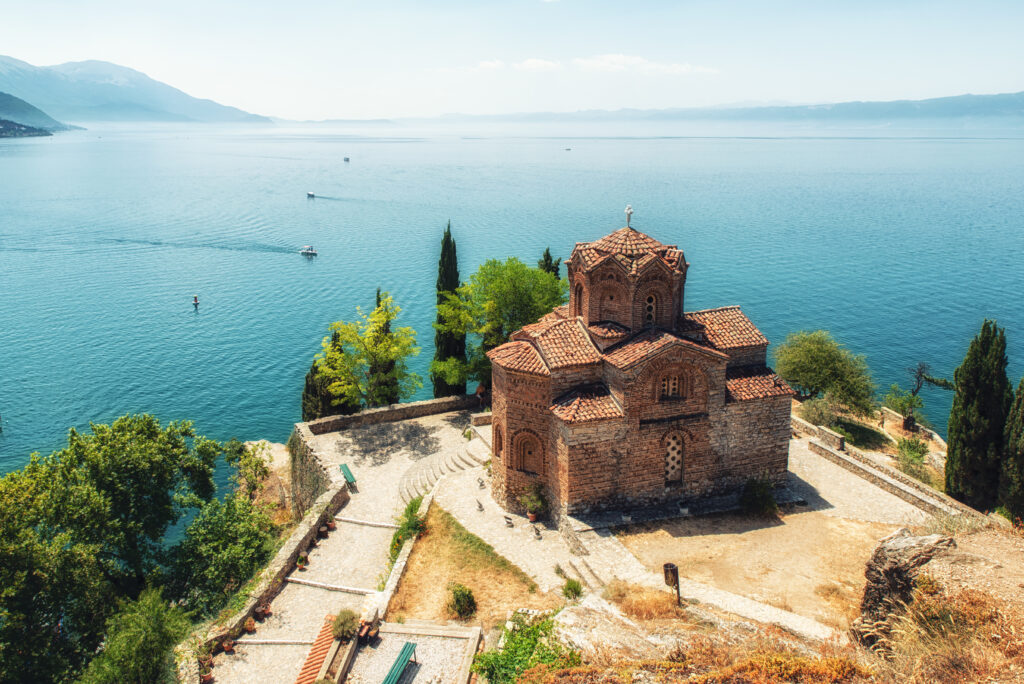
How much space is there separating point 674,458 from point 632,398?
3.22 m

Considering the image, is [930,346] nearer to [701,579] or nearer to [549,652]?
[701,579]

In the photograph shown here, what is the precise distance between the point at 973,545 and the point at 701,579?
287 inches

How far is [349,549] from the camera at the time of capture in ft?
82.9

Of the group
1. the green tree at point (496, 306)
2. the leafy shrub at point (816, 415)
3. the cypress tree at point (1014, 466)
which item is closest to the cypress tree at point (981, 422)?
the cypress tree at point (1014, 466)

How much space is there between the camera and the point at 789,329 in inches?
2488

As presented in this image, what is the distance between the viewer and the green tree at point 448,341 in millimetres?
38503

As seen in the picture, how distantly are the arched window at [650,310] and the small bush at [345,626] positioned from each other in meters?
13.9

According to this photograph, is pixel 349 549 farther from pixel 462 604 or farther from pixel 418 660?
pixel 418 660

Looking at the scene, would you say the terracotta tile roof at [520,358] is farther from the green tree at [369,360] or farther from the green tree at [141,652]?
the green tree at [141,652]

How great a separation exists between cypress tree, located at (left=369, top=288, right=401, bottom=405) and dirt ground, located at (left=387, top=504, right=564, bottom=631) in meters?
14.3

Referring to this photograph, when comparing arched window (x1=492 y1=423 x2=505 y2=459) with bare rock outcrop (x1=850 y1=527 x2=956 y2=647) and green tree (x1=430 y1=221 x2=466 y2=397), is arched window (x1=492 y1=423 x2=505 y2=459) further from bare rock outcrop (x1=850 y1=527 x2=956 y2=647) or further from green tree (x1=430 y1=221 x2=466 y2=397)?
bare rock outcrop (x1=850 y1=527 x2=956 y2=647)

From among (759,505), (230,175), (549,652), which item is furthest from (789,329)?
(230,175)

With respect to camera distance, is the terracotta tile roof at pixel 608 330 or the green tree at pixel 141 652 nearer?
the green tree at pixel 141 652

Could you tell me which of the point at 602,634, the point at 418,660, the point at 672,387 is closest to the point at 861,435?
the point at 672,387
